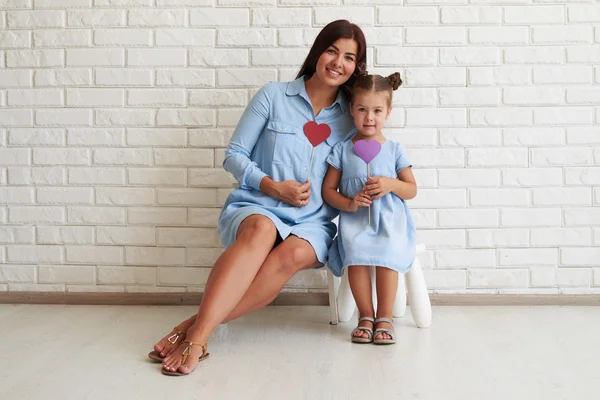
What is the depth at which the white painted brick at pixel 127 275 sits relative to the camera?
276cm

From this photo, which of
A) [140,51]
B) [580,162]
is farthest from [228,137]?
[580,162]

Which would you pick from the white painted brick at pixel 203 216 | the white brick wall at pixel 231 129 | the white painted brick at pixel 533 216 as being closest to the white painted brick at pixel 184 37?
the white brick wall at pixel 231 129

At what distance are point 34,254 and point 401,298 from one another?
5.24ft

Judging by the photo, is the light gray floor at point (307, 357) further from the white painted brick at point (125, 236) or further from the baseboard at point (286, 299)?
the white painted brick at point (125, 236)

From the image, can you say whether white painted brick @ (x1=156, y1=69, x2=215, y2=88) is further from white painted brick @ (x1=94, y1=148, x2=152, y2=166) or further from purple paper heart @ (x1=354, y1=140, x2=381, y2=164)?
purple paper heart @ (x1=354, y1=140, x2=381, y2=164)

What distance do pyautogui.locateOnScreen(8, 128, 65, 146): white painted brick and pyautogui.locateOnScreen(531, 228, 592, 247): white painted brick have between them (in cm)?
210

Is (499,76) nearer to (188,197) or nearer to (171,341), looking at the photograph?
(188,197)

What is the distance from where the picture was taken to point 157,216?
2.74 metres

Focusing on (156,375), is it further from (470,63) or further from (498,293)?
(470,63)

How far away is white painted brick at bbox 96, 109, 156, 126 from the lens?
107 inches

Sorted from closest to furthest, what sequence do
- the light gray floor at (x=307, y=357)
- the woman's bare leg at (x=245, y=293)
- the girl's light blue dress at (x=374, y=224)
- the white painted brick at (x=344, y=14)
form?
the light gray floor at (x=307, y=357) → the woman's bare leg at (x=245, y=293) → the girl's light blue dress at (x=374, y=224) → the white painted brick at (x=344, y=14)

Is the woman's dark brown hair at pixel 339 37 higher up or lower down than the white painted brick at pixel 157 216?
higher up

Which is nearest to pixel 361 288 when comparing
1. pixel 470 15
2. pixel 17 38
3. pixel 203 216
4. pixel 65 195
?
pixel 203 216

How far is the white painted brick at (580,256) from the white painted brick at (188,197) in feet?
4.98
